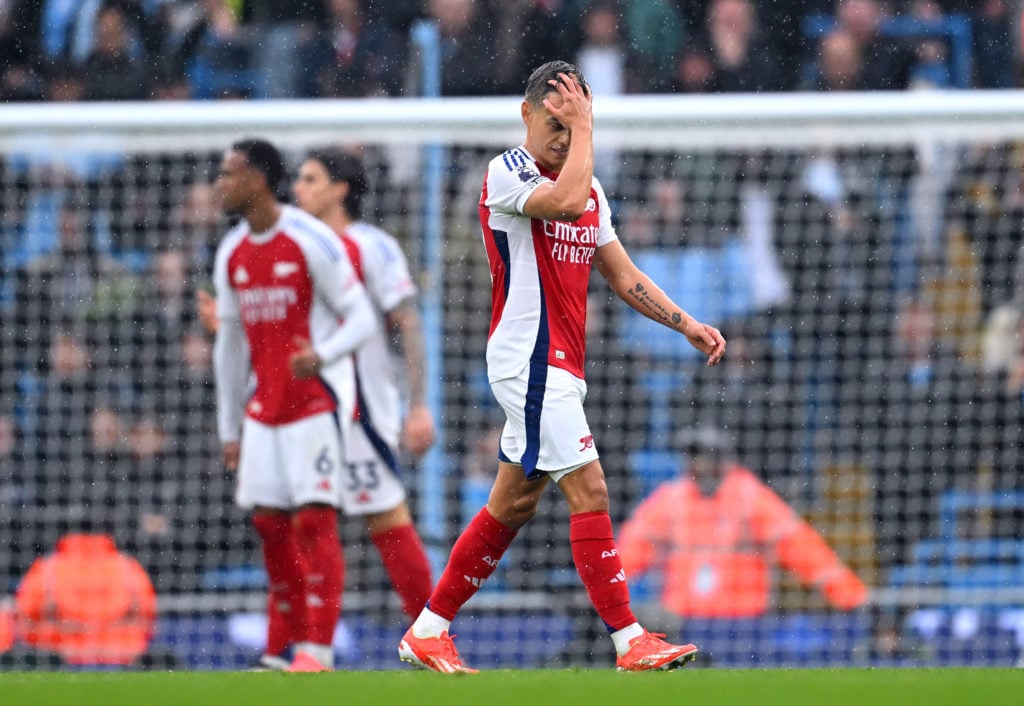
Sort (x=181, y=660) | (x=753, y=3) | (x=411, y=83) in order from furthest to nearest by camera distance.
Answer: (x=753, y=3) → (x=411, y=83) → (x=181, y=660)

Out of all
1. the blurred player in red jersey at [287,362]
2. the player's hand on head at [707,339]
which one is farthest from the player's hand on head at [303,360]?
the player's hand on head at [707,339]

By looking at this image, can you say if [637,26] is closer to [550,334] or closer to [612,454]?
[612,454]

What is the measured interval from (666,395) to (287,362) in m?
3.18

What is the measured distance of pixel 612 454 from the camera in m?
9.02

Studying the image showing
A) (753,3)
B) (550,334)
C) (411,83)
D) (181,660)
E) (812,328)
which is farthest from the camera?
(753,3)

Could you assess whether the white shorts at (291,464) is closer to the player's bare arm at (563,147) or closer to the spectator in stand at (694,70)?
the player's bare arm at (563,147)

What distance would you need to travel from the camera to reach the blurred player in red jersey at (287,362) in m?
6.46

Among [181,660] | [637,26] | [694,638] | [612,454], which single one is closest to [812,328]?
[612,454]

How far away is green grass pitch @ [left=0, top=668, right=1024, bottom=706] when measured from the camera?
11.7 feet

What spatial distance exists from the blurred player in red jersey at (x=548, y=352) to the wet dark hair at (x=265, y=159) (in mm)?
1995

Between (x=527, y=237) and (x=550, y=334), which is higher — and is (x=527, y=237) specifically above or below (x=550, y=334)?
above

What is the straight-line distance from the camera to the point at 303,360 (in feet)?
21.1

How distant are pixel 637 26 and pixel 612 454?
11.9 ft

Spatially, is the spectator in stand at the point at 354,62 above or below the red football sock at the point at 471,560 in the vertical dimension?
above
